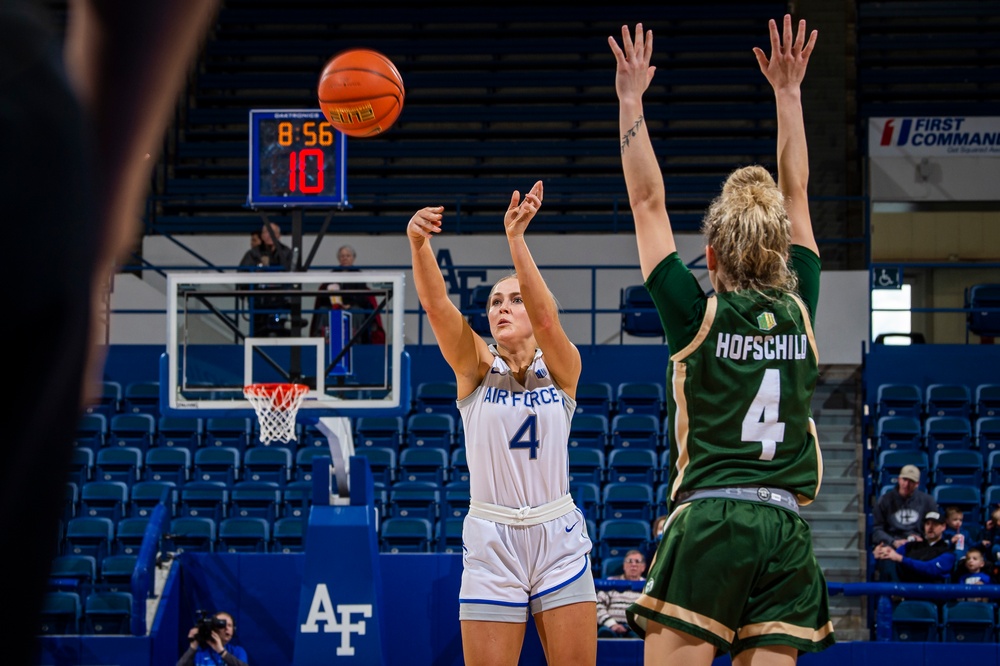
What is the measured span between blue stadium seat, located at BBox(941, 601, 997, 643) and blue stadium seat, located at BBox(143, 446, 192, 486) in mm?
8213

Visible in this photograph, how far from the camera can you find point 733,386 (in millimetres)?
3057

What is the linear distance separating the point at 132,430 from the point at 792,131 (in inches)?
469

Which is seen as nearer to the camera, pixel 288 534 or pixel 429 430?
pixel 288 534

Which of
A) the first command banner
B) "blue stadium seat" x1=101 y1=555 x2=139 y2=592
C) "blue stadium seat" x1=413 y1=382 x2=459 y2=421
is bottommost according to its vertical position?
"blue stadium seat" x1=101 y1=555 x2=139 y2=592

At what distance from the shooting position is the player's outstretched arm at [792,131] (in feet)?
11.3

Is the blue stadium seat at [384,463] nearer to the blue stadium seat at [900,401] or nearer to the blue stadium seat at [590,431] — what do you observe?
the blue stadium seat at [590,431]

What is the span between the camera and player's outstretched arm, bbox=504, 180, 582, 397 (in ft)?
16.1

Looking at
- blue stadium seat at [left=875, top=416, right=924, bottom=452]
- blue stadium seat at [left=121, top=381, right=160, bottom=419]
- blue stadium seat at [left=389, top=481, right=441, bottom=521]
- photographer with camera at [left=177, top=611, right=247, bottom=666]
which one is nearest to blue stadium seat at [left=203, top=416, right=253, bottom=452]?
blue stadium seat at [left=121, top=381, right=160, bottom=419]

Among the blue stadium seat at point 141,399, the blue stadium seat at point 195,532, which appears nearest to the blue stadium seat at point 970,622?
the blue stadium seat at point 195,532

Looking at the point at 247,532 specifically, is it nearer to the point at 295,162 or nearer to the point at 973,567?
the point at 295,162

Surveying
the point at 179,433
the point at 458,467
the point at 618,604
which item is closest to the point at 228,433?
the point at 179,433

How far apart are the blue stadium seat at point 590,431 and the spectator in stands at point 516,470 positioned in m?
8.02

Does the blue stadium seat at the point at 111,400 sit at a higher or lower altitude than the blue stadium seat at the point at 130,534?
higher

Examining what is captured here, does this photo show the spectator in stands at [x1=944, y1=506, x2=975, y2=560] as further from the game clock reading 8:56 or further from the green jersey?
the green jersey
